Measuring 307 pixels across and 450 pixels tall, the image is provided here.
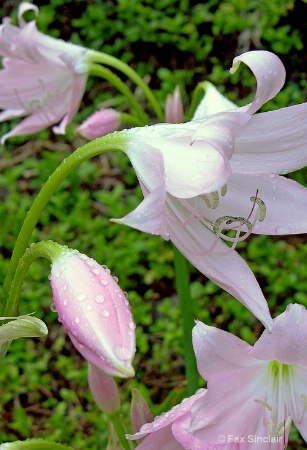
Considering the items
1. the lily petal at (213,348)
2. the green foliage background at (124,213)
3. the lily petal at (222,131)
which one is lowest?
the green foliage background at (124,213)

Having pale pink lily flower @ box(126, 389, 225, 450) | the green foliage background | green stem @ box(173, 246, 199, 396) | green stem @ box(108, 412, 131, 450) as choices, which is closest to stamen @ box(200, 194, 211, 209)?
pale pink lily flower @ box(126, 389, 225, 450)

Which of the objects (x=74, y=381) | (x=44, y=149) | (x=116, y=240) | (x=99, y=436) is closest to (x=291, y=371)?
(x=99, y=436)

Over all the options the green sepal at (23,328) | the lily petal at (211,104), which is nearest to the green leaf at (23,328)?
the green sepal at (23,328)

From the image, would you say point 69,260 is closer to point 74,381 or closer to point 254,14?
point 74,381

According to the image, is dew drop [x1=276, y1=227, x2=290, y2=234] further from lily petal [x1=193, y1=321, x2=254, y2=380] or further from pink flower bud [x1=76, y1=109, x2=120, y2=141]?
pink flower bud [x1=76, y1=109, x2=120, y2=141]

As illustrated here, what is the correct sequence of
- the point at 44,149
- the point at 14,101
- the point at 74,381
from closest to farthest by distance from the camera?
the point at 14,101, the point at 74,381, the point at 44,149

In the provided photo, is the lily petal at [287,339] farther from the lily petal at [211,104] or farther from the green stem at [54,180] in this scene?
the lily petal at [211,104]

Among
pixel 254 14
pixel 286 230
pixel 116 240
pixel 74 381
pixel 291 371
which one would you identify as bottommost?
pixel 74 381
